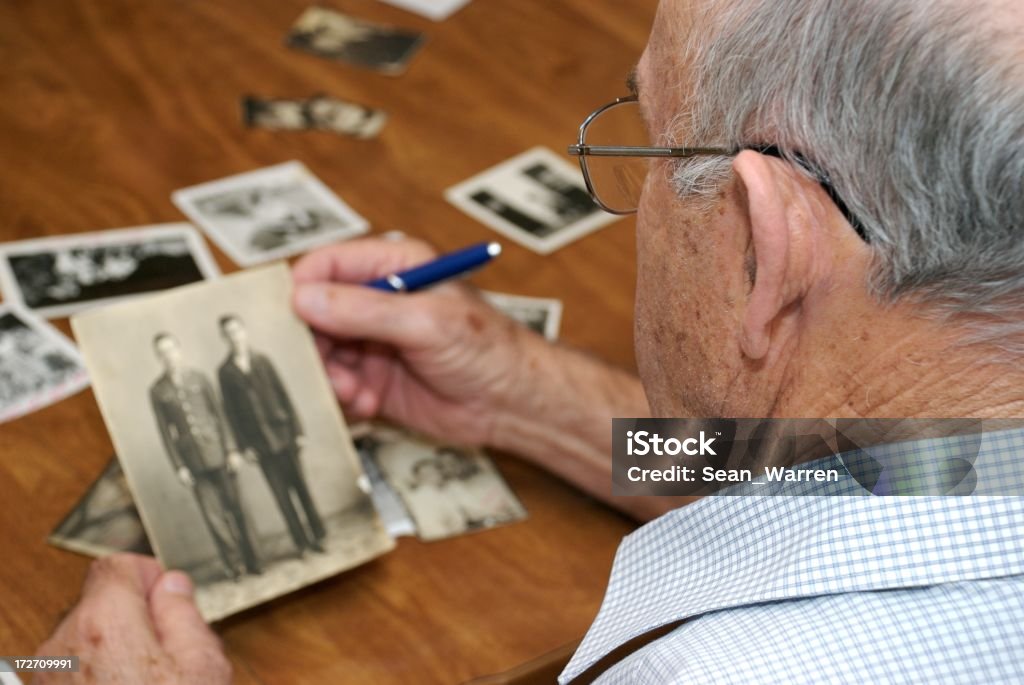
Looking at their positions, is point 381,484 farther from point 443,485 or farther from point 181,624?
point 181,624

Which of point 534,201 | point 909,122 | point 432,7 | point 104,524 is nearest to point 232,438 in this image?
point 104,524

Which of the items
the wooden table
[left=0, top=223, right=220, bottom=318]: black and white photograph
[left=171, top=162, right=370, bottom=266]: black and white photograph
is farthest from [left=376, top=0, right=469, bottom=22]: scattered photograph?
[left=0, top=223, right=220, bottom=318]: black and white photograph

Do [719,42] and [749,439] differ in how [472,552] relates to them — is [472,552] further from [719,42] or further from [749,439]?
[719,42]

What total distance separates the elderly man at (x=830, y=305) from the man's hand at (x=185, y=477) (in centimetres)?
44

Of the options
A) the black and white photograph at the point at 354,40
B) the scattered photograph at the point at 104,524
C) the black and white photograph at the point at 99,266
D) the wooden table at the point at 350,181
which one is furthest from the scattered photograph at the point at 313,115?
the scattered photograph at the point at 104,524

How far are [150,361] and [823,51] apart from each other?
29.2 inches

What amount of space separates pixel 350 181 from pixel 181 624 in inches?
29.0

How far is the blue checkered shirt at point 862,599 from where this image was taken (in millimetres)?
714

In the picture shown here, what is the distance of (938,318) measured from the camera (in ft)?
2.44

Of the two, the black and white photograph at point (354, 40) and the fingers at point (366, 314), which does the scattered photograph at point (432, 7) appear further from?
the fingers at point (366, 314)

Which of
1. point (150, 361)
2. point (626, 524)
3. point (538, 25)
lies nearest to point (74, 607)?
point (150, 361)

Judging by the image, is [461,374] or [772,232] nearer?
[772,232]

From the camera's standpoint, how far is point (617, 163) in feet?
3.20

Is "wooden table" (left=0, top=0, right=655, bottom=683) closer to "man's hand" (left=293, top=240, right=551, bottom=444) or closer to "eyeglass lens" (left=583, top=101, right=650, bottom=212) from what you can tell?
"man's hand" (left=293, top=240, right=551, bottom=444)
